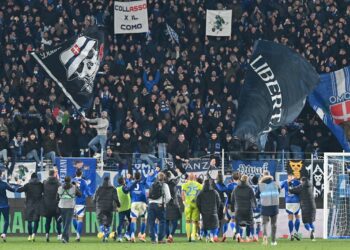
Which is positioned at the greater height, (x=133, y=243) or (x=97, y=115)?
(x=97, y=115)

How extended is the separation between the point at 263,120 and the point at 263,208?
6079 millimetres

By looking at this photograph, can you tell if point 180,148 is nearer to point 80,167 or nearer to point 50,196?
point 80,167

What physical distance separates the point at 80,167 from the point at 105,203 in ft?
7.36

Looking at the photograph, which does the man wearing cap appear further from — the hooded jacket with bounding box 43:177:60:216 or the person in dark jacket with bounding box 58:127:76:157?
the hooded jacket with bounding box 43:177:60:216

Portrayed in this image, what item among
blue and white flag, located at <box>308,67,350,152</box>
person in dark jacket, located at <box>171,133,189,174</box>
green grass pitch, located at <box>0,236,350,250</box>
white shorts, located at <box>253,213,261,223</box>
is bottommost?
green grass pitch, located at <box>0,236,350,250</box>

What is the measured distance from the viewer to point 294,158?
4756cm

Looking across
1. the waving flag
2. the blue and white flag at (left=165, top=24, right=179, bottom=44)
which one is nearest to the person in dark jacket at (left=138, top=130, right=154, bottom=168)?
the waving flag

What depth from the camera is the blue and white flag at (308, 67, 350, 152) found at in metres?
49.2

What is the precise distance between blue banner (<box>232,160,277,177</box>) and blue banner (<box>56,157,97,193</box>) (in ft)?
13.9

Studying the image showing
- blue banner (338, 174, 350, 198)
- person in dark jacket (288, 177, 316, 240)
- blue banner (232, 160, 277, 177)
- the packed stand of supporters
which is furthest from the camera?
the packed stand of supporters

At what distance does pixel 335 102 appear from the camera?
162 feet

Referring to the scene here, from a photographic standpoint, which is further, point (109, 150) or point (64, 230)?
point (109, 150)

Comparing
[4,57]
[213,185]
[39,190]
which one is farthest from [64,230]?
[4,57]

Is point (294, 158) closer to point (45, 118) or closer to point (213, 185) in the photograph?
point (213, 185)
